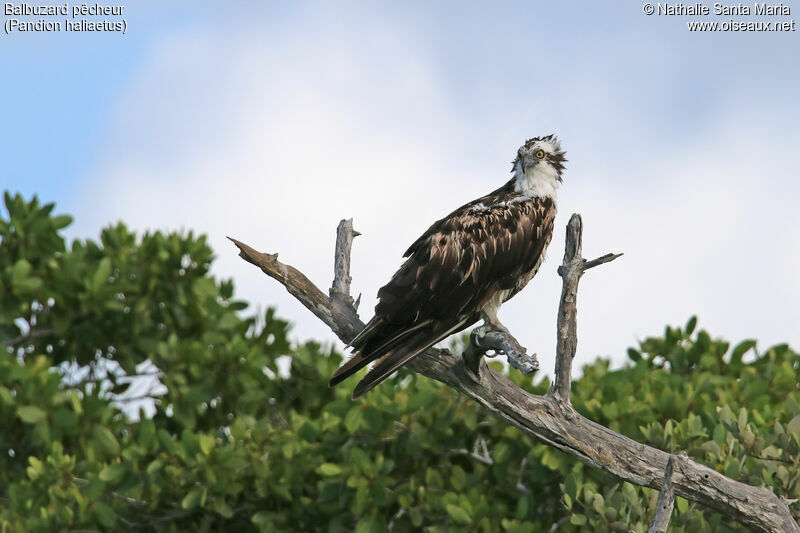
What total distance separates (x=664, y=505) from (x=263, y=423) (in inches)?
171

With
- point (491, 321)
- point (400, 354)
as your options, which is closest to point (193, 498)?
point (400, 354)

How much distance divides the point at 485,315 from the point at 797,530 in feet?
8.50

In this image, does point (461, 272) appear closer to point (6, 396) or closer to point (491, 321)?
point (491, 321)

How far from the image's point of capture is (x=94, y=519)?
9031mm

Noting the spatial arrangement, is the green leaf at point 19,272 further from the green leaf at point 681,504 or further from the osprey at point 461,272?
the green leaf at point 681,504

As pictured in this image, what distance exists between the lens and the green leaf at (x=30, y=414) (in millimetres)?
9609

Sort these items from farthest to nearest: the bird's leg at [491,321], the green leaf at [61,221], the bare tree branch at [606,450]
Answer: the green leaf at [61,221] → the bird's leg at [491,321] → the bare tree branch at [606,450]

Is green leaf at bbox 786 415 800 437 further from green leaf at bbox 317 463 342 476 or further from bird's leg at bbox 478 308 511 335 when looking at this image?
green leaf at bbox 317 463 342 476

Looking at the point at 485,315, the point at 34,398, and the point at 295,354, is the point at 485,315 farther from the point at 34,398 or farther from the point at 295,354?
the point at 34,398

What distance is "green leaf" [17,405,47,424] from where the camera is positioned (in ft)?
31.5

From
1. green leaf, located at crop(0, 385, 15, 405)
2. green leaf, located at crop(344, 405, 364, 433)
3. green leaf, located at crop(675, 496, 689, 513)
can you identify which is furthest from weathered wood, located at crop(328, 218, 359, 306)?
green leaf, located at crop(0, 385, 15, 405)

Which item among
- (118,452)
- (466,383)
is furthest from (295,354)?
(466,383)

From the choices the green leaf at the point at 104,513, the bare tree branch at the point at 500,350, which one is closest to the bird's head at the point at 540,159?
the bare tree branch at the point at 500,350

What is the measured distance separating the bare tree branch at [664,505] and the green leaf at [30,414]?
6200mm
